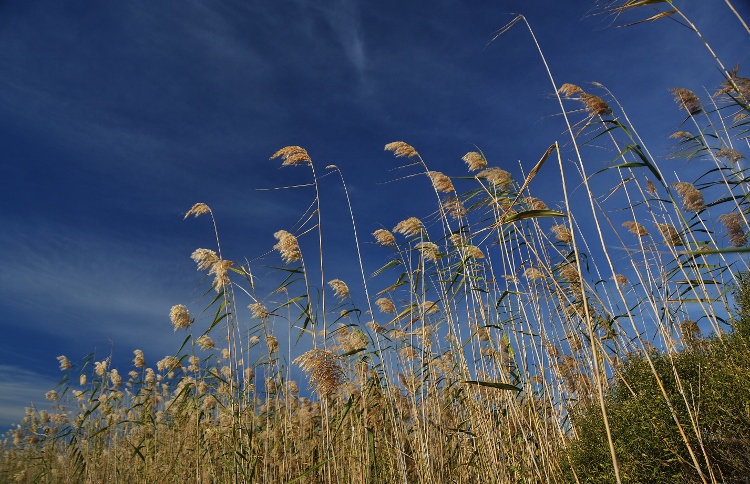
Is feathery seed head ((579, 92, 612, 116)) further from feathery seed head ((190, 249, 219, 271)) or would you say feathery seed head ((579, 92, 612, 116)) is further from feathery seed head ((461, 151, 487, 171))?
feathery seed head ((190, 249, 219, 271))

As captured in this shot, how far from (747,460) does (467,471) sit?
192 centimetres

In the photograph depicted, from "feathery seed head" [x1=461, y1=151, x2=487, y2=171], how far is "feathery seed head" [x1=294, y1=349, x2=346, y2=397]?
2.31 metres

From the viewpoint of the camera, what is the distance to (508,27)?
3162mm

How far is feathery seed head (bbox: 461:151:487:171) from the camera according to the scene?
4402 millimetres

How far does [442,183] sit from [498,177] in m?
0.68

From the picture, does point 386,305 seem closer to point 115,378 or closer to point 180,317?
point 180,317

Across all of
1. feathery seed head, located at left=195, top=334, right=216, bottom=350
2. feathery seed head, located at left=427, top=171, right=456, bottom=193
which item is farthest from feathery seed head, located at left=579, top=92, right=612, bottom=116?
feathery seed head, located at left=195, top=334, right=216, bottom=350

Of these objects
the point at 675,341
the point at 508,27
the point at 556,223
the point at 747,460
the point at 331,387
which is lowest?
the point at 747,460

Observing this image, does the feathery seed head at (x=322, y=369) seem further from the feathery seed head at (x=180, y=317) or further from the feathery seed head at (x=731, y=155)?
the feathery seed head at (x=731, y=155)

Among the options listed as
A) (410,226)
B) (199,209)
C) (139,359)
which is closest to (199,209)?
(199,209)

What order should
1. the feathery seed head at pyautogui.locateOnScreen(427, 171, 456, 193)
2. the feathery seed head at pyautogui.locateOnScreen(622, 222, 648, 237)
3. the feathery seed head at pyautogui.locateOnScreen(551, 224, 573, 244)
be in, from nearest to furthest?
the feathery seed head at pyautogui.locateOnScreen(427, 171, 456, 193) < the feathery seed head at pyautogui.locateOnScreen(551, 224, 573, 244) < the feathery seed head at pyautogui.locateOnScreen(622, 222, 648, 237)

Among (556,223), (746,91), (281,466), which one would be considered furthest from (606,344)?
(281,466)

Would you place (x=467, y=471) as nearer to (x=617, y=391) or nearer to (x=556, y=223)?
(x=617, y=391)

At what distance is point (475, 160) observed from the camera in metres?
4.43
